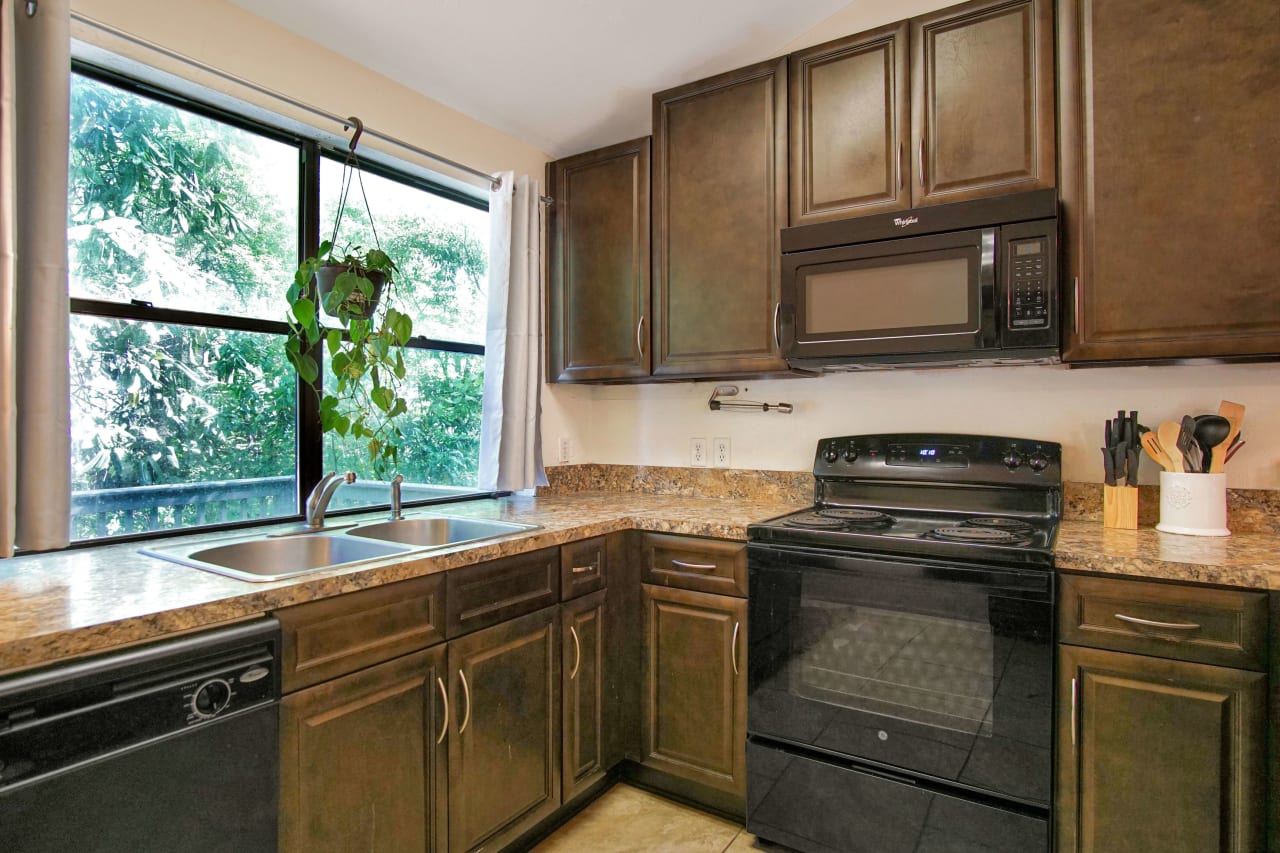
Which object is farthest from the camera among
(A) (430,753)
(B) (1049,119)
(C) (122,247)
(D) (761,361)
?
(D) (761,361)

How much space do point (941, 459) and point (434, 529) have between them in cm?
165

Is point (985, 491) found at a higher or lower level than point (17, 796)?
higher

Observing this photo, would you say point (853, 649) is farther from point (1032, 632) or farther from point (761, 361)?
point (761, 361)

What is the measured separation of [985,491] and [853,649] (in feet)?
2.39

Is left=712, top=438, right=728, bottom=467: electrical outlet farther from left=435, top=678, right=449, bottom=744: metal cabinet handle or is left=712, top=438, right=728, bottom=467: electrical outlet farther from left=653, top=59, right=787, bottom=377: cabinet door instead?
left=435, top=678, right=449, bottom=744: metal cabinet handle

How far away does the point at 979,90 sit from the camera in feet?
6.09

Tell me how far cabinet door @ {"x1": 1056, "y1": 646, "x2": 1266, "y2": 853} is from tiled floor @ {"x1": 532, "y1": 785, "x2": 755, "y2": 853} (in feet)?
2.90

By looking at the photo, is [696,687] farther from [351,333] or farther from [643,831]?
[351,333]

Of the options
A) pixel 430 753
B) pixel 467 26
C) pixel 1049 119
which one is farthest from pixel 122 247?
pixel 1049 119

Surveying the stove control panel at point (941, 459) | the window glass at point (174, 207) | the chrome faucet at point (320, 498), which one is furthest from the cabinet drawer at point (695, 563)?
the window glass at point (174, 207)

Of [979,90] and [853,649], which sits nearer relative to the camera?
[853,649]

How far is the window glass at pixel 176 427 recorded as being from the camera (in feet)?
5.26

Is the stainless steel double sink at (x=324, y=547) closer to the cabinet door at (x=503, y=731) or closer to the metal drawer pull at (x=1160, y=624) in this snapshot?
the cabinet door at (x=503, y=731)

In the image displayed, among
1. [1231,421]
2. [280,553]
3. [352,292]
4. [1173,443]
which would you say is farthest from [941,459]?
[280,553]
